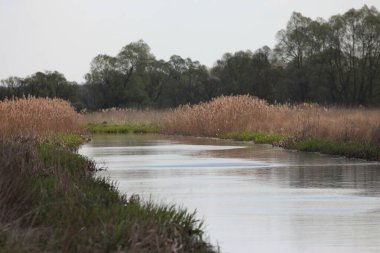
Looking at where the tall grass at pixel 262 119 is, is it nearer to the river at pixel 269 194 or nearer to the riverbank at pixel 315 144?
the riverbank at pixel 315 144

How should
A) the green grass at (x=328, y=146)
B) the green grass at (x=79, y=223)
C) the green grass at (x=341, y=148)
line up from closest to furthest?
the green grass at (x=79, y=223) → the green grass at (x=341, y=148) → the green grass at (x=328, y=146)

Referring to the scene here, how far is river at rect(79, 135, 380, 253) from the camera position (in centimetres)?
1030

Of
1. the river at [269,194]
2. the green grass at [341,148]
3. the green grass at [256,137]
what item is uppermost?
the green grass at [256,137]

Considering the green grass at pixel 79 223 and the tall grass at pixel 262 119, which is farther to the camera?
the tall grass at pixel 262 119

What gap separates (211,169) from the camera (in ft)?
69.9

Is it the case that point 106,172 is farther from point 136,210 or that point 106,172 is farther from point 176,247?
point 176,247

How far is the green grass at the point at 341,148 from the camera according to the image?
941 inches

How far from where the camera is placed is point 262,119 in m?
41.5

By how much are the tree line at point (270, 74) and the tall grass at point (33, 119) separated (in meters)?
42.2

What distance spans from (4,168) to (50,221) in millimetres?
1306

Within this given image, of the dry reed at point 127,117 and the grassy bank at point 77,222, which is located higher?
the dry reed at point 127,117

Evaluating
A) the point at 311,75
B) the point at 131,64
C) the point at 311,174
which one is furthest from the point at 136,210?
the point at 131,64

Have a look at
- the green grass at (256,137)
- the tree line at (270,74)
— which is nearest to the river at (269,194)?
the green grass at (256,137)

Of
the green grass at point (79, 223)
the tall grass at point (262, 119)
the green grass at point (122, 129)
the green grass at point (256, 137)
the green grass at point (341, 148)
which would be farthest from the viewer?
the green grass at point (122, 129)
